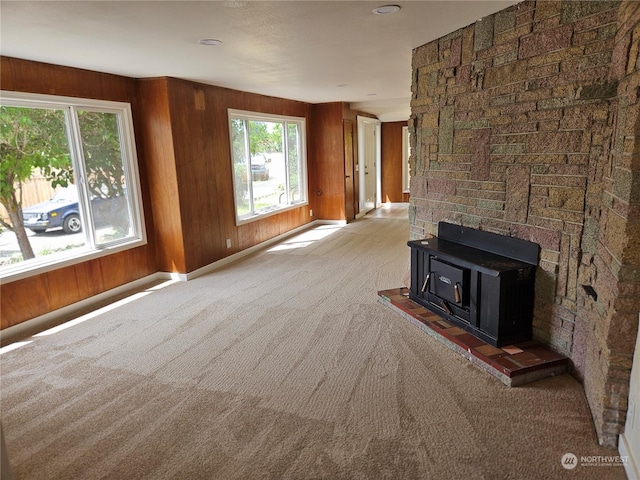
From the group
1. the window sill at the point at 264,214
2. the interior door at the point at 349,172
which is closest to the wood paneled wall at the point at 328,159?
the interior door at the point at 349,172

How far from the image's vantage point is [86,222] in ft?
13.8

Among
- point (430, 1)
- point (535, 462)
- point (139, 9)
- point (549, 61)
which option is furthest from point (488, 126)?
point (139, 9)

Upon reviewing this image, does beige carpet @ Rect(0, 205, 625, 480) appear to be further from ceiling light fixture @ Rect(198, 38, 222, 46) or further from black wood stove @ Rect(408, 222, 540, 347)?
ceiling light fixture @ Rect(198, 38, 222, 46)

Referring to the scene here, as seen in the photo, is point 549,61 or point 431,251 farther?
point 431,251

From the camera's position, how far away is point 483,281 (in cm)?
280

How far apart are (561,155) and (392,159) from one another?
809 centimetres

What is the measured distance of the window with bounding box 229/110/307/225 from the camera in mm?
5968

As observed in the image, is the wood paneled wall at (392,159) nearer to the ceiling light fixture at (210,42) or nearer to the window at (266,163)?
the window at (266,163)

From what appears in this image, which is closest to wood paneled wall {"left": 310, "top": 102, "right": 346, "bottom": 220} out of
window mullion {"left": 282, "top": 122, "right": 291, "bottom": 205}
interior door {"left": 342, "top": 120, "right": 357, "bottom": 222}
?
interior door {"left": 342, "top": 120, "right": 357, "bottom": 222}

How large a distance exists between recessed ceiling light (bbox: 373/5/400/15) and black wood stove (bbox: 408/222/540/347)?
1681 mm

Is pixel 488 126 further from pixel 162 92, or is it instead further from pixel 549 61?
pixel 162 92

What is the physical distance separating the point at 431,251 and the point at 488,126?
102 centimetres

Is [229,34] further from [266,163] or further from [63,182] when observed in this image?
[266,163]

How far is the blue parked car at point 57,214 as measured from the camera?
3703 mm
